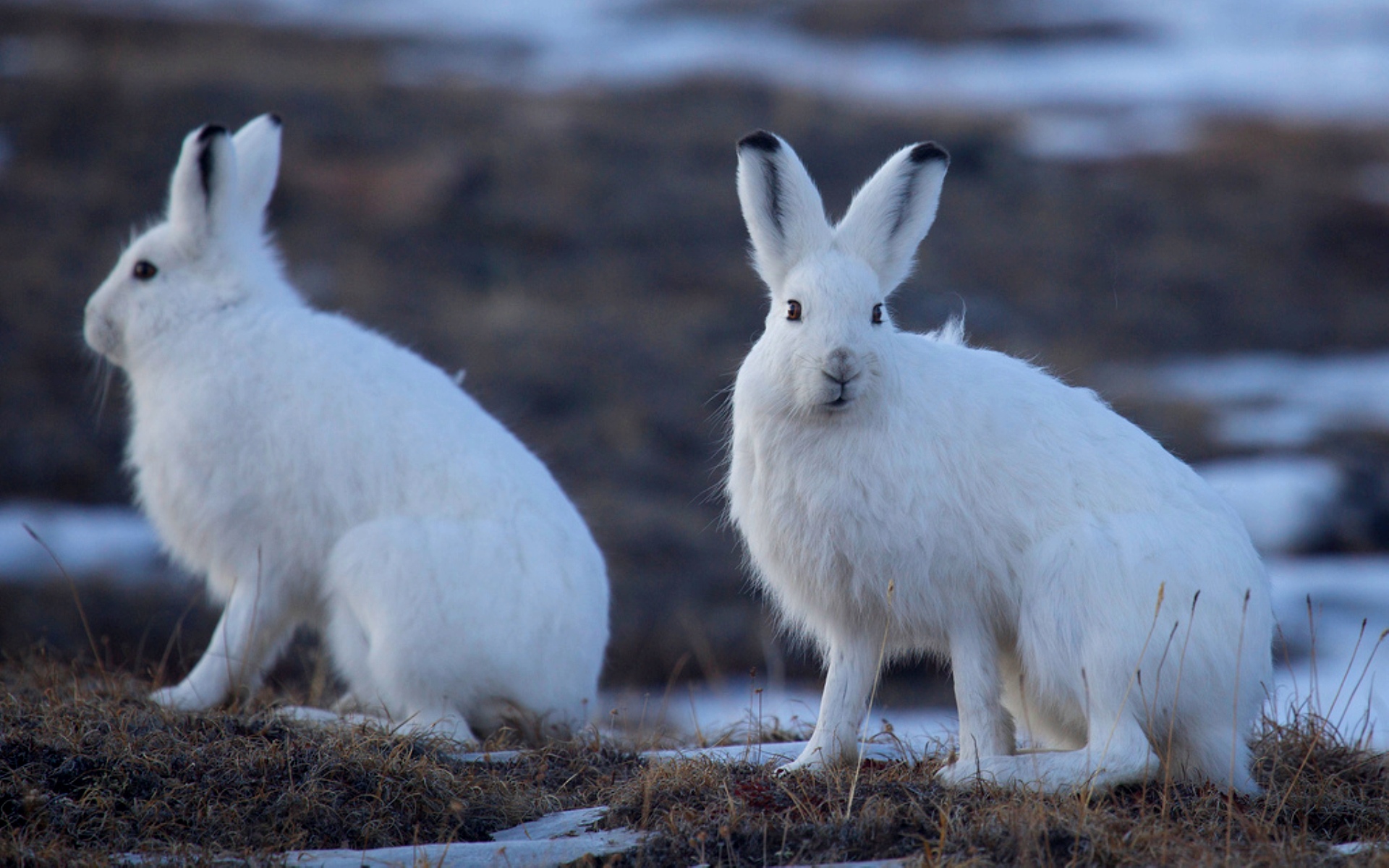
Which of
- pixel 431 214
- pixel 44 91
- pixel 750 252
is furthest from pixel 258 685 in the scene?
pixel 44 91

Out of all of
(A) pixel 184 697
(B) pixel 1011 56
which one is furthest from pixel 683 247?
(B) pixel 1011 56

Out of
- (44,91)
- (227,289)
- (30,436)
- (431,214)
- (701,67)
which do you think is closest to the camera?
(227,289)

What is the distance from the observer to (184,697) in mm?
5031

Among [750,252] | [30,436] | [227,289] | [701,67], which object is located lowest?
[30,436]

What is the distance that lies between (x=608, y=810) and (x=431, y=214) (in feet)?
52.5

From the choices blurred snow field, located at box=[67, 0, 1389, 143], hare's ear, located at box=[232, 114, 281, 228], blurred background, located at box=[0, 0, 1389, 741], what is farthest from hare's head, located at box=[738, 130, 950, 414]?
blurred snow field, located at box=[67, 0, 1389, 143]

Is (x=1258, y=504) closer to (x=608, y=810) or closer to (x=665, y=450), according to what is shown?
(x=665, y=450)

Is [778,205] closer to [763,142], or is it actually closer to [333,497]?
[763,142]

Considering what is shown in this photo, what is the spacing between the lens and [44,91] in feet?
67.1

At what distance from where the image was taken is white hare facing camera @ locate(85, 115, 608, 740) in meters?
4.84

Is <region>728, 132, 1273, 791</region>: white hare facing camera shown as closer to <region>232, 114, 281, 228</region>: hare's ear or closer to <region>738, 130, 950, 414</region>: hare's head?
<region>738, 130, 950, 414</region>: hare's head

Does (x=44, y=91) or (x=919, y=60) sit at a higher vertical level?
(x=919, y=60)

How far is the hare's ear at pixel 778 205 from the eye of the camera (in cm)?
404

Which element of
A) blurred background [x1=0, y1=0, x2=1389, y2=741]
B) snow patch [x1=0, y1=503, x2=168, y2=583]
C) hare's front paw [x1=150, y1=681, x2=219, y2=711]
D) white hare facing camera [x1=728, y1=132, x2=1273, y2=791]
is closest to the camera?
white hare facing camera [x1=728, y1=132, x2=1273, y2=791]
